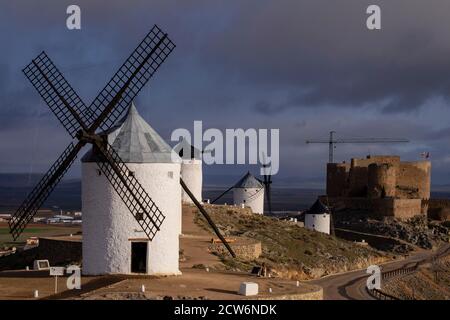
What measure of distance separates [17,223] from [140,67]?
6971 mm

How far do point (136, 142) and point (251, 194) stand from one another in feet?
113

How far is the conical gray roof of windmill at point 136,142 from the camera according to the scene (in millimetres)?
26781

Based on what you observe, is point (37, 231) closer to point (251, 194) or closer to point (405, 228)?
point (251, 194)

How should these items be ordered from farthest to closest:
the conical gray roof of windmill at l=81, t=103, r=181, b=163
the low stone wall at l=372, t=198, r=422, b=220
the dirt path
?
the low stone wall at l=372, t=198, r=422, b=220, the dirt path, the conical gray roof of windmill at l=81, t=103, r=181, b=163

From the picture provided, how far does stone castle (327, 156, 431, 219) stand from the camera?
74.6 m

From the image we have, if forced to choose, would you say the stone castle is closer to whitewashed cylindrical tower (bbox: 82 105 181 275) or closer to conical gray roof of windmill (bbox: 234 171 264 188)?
conical gray roof of windmill (bbox: 234 171 264 188)

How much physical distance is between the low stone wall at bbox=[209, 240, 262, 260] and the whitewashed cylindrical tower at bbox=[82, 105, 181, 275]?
10.3m

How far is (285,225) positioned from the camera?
179 feet

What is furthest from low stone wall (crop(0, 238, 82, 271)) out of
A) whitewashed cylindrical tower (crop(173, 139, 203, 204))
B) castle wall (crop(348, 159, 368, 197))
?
castle wall (crop(348, 159, 368, 197))

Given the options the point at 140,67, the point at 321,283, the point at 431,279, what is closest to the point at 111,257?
the point at 140,67

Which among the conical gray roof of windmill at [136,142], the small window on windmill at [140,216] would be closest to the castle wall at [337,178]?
the conical gray roof of windmill at [136,142]

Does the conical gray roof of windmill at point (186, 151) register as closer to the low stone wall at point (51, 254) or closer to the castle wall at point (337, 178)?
the low stone wall at point (51, 254)

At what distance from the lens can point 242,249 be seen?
38.2 meters

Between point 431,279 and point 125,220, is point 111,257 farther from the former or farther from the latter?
point 431,279
